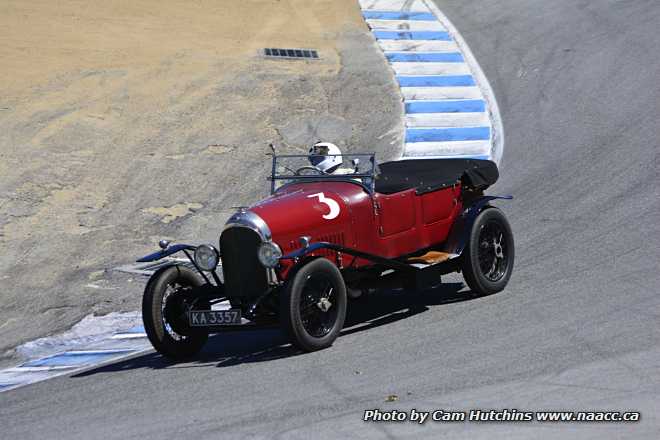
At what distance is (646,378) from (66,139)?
1084 centimetres

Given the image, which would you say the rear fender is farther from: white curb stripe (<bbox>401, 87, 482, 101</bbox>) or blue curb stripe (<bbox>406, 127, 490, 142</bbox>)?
white curb stripe (<bbox>401, 87, 482, 101</bbox>)

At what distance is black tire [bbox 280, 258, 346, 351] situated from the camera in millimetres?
7840

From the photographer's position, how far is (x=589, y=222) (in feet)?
37.9

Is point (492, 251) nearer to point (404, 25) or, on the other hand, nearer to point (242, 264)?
point (242, 264)

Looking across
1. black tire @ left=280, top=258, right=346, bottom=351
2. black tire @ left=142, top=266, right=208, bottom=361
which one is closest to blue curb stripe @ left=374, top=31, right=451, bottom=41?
black tire @ left=142, top=266, right=208, bottom=361

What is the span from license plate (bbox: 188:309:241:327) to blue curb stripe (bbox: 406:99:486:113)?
916 cm

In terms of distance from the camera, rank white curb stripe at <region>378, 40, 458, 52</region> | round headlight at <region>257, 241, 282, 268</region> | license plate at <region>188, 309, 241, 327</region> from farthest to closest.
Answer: white curb stripe at <region>378, 40, 458, 52</region>
license plate at <region>188, 309, 241, 327</region>
round headlight at <region>257, 241, 282, 268</region>

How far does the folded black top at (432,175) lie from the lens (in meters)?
9.44

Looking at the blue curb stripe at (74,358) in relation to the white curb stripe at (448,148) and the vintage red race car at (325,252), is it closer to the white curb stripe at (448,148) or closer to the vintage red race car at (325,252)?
the vintage red race car at (325,252)

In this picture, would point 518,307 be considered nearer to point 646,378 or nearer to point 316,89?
point 646,378

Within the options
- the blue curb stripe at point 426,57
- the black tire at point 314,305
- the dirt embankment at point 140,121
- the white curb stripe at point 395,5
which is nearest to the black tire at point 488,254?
the black tire at point 314,305

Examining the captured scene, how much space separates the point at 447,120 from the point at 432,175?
6.61 meters

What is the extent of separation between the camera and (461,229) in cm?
963

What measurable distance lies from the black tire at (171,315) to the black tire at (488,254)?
2.48 metres
